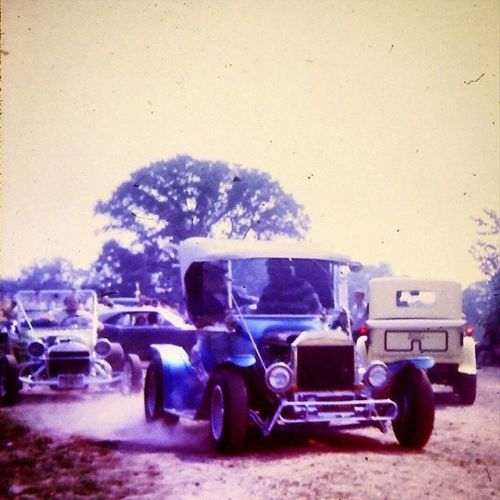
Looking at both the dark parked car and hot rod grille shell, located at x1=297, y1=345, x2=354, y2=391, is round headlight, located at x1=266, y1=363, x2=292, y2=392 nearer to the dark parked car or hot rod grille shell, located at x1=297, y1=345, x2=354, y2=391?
hot rod grille shell, located at x1=297, y1=345, x2=354, y2=391

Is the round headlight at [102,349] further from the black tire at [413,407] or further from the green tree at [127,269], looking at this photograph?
the black tire at [413,407]

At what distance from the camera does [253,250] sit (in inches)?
288

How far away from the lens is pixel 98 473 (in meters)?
5.71

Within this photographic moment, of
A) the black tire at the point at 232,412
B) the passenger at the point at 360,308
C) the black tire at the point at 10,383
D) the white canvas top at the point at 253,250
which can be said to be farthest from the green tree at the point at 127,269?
the black tire at the point at 232,412

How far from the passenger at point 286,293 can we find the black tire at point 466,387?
3.92 metres

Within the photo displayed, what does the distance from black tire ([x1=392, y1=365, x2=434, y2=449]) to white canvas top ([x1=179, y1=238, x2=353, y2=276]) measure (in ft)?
4.36

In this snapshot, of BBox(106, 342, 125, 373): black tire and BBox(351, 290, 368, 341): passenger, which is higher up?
BBox(351, 290, 368, 341): passenger

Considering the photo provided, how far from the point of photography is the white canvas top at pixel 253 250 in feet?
23.9

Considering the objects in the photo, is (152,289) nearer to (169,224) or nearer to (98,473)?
(169,224)

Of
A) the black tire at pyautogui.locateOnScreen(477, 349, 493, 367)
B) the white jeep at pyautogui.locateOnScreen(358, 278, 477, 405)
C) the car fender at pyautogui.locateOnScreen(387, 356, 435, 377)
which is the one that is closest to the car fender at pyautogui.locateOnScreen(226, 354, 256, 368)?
the car fender at pyautogui.locateOnScreen(387, 356, 435, 377)

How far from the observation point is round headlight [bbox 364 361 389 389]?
6879 millimetres

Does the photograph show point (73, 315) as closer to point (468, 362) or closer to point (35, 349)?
point (35, 349)

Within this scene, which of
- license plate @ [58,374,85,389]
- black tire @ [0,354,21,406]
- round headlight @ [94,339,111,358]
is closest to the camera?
black tire @ [0,354,21,406]

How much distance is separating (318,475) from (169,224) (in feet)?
27.3
